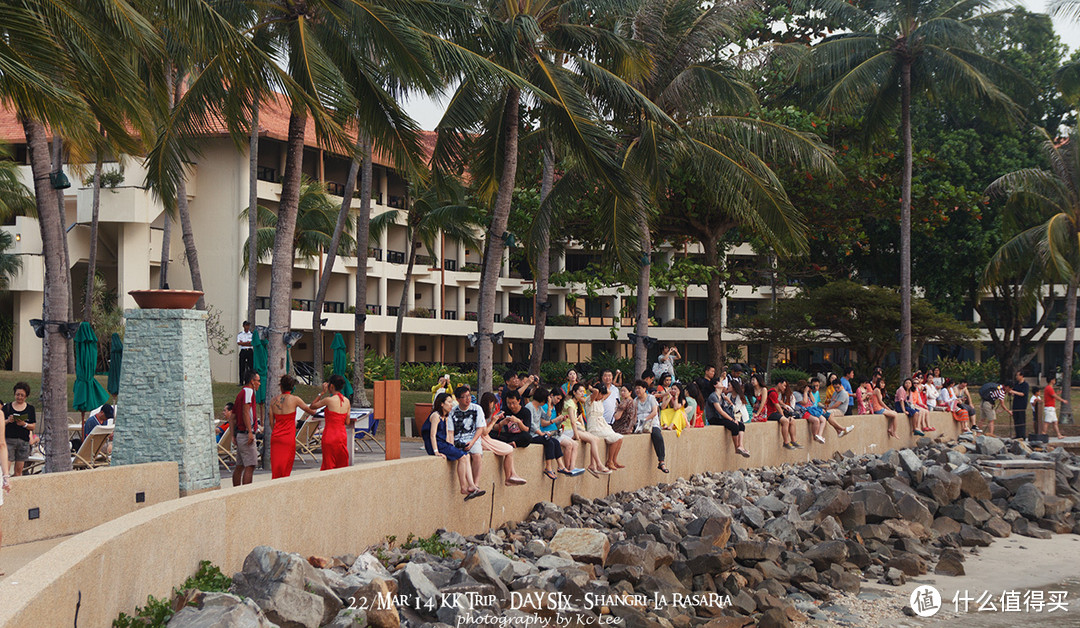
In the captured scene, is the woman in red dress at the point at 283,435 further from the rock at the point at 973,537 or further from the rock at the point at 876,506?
the rock at the point at 973,537

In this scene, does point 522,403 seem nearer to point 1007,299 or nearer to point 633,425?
point 633,425

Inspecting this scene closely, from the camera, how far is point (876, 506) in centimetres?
1744

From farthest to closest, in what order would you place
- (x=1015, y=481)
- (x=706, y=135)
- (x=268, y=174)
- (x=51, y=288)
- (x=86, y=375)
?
(x=268, y=174)
(x=706, y=135)
(x=1015, y=481)
(x=86, y=375)
(x=51, y=288)

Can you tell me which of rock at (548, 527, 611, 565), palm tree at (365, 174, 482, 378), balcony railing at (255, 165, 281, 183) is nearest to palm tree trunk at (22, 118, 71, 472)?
rock at (548, 527, 611, 565)

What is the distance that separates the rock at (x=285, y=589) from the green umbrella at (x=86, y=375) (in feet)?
29.1

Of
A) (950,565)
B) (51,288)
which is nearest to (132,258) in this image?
(51,288)

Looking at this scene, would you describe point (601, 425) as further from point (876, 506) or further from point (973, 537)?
point (973, 537)

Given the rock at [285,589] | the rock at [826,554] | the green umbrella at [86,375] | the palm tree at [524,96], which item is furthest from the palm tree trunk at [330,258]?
the rock at [285,589]

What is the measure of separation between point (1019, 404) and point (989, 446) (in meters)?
2.67

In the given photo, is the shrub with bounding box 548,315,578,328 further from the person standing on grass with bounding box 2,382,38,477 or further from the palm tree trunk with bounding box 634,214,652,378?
the person standing on grass with bounding box 2,382,38,477

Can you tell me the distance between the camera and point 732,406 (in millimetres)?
18797

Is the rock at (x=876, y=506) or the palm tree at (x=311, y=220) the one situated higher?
the palm tree at (x=311, y=220)

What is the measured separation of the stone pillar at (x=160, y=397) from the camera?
1134cm

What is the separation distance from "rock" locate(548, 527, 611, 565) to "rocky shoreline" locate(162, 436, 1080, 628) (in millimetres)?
17
